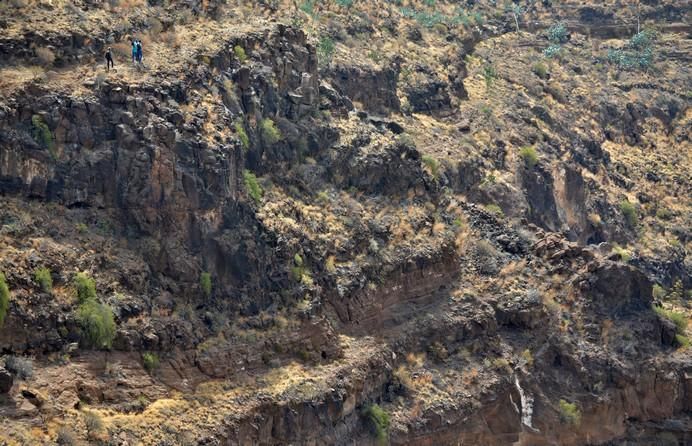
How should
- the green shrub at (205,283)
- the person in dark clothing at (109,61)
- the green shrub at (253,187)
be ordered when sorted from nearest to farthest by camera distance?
the green shrub at (205,283), the person in dark clothing at (109,61), the green shrub at (253,187)

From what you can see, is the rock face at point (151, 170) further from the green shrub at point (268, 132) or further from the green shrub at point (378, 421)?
the green shrub at point (378, 421)

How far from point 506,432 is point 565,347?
553 centimetres

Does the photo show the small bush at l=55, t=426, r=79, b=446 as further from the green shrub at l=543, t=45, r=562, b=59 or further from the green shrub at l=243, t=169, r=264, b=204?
the green shrub at l=543, t=45, r=562, b=59

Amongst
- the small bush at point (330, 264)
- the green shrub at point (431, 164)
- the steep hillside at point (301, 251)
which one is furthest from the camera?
the green shrub at point (431, 164)

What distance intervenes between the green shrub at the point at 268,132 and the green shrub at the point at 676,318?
2031 centimetres

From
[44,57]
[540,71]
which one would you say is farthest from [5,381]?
[540,71]

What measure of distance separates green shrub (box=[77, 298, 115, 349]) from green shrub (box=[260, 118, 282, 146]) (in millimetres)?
13933

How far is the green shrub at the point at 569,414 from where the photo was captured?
245ft

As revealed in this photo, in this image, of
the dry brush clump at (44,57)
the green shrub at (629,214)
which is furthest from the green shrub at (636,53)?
the dry brush clump at (44,57)

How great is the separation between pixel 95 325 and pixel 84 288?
1.57m

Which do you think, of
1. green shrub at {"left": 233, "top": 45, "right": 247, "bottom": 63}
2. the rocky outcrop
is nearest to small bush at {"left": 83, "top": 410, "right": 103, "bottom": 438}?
green shrub at {"left": 233, "top": 45, "right": 247, "bottom": 63}

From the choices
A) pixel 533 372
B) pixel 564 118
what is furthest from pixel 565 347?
pixel 564 118

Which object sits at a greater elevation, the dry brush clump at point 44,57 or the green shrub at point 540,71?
the dry brush clump at point 44,57

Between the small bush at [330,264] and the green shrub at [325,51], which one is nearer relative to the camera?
the small bush at [330,264]
